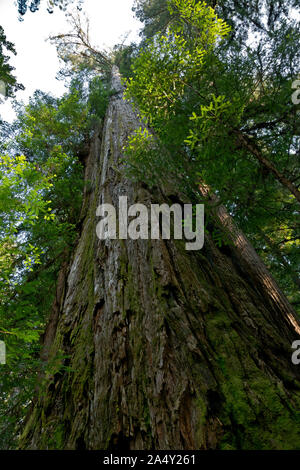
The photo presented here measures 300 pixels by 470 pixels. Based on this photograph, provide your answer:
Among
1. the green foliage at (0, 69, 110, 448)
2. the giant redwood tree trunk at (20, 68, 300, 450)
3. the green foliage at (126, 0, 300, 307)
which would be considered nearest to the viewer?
the giant redwood tree trunk at (20, 68, 300, 450)

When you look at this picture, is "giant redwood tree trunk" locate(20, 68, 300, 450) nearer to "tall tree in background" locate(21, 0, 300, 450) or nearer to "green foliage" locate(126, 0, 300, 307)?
"tall tree in background" locate(21, 0, 300, 450)

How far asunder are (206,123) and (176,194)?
1.15m

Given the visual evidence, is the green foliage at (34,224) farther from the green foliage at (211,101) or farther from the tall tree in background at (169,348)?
the green foliage at (211,101)

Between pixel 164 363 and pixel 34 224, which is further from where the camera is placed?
pixel 34 224

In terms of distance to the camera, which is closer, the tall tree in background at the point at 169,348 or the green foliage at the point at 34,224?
the tall tree in background at the point at 169,348

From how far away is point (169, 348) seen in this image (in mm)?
1794

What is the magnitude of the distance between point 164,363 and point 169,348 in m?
0.12

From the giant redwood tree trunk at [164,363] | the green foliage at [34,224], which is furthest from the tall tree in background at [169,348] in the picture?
the green foliage at [34,224]

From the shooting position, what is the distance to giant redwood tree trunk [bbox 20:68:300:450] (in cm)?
146

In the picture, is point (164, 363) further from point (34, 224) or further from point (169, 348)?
point (34, 224)

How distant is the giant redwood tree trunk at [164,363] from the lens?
146cm

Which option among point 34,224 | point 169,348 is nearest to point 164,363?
point 169,348

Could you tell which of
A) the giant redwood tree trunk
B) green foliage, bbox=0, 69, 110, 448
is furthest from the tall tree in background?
green foliage, bbox=0, 69, 110, 448

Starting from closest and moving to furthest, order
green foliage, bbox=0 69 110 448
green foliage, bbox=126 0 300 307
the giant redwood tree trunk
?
the giant redwood tree trunk < green foliage, bbox=0 69 110 448 < green foliage, bbox=126 0 300 307
